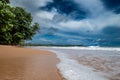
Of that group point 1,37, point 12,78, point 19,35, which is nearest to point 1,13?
point 12,78

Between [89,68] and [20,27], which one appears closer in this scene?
[89,68]

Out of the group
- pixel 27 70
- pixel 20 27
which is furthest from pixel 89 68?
pixel 20 27

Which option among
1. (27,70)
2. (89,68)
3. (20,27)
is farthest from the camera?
(20,27)

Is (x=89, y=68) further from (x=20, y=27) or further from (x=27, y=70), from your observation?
(x=20, y=27)

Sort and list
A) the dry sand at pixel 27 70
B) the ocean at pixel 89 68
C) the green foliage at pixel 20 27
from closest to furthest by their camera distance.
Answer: the dry sand at pixel 27 70, the ocean at pixel 89 68, the green foliage at pixel 20 27

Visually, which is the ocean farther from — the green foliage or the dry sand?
the green foliage

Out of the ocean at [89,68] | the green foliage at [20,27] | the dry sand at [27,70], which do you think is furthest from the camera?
the green foliage at [20,27]

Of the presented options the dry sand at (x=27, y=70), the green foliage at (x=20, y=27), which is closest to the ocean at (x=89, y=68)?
the dry sand at (x=27, y=70)

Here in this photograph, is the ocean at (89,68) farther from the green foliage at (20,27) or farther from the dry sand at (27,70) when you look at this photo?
the green foliage at (20,27)

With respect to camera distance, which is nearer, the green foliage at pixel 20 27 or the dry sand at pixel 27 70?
the dry sand at pixel 27 70

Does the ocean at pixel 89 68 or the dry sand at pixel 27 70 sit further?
the ocean at pixel 89 68

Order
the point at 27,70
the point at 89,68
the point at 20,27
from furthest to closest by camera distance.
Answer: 1. the point at 20,27
2. the point at 89,68
3. the point at 27,70

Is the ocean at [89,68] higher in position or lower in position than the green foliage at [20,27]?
lower

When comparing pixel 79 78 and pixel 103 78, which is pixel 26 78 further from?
pixel 103 78
